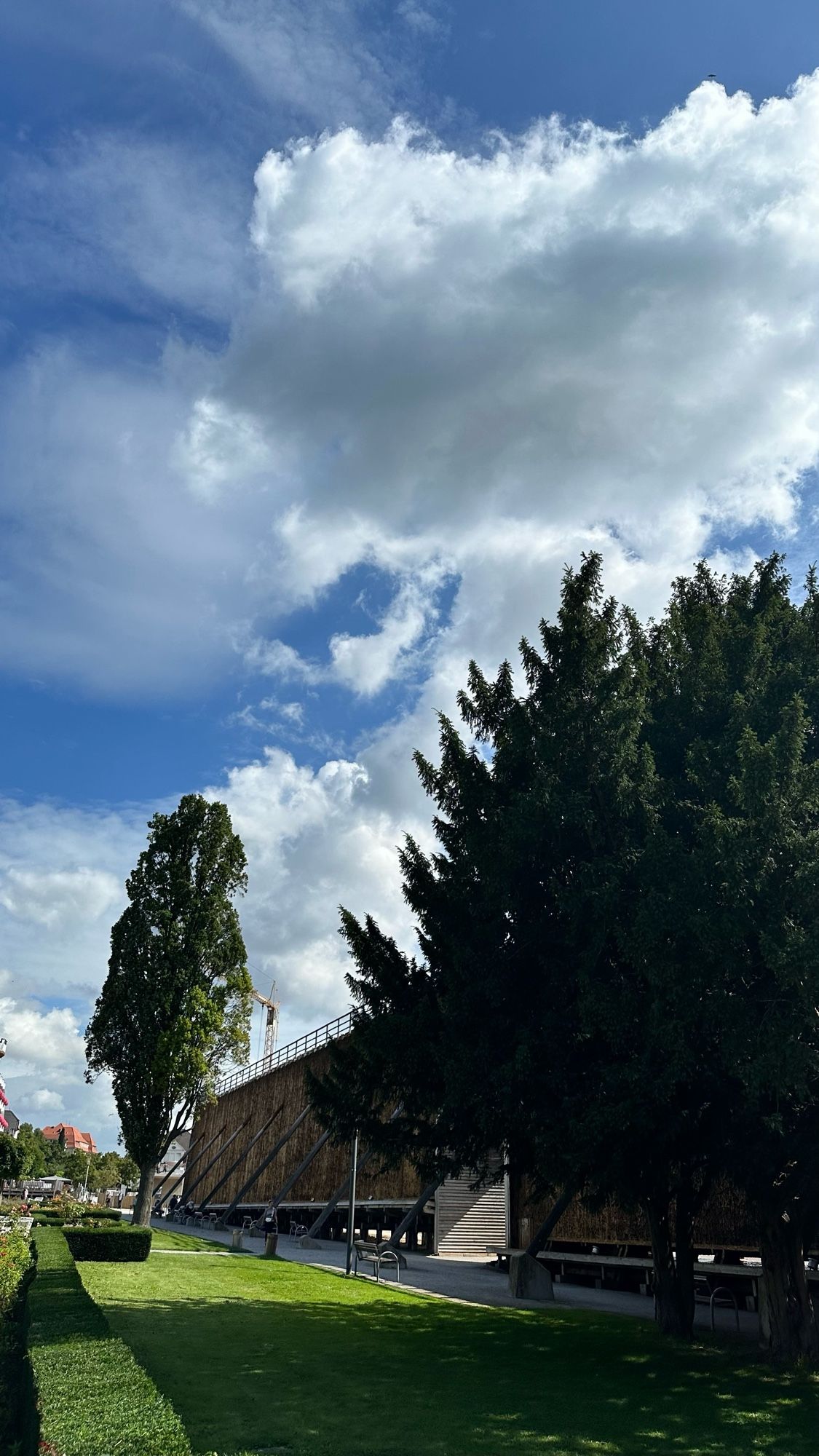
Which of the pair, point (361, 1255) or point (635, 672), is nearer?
point (635, 672)

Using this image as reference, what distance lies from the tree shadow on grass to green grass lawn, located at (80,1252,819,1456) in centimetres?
3

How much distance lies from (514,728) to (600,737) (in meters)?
1.56

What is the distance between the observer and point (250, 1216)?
45.6m

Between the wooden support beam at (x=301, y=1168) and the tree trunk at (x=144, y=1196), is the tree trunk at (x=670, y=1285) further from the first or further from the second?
the wooden support beam at (x=301, y=1168)

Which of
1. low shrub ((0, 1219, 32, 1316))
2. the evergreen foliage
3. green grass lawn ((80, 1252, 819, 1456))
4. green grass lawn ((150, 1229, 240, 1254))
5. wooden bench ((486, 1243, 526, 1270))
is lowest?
green grass lawn ((150, 1229, 240, 1254))

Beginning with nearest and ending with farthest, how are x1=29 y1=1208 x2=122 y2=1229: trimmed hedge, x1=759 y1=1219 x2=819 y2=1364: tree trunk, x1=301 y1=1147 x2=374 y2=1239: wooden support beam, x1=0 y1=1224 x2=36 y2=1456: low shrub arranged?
x1=0 y1=1224 x2=36 y2=1456: low shrub < x1=759 y1=1219 x2=819 y2=1364: tree trunk < x1=29 y1=1208 x2=122 y2=1229: trimmed hedge < x1=301 y1=1147 x2=374 y2=1239: wooden support beam

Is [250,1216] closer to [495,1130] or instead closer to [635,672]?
[495,1130]

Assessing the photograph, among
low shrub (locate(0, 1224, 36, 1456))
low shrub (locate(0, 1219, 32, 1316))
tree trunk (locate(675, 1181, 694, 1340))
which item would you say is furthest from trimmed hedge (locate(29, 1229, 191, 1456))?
tree trunk (locate(675, 1181, 694, 1340))

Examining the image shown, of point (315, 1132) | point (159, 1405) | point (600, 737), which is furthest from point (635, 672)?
point (315, 1132)

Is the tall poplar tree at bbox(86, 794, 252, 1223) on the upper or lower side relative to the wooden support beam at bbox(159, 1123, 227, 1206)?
upper

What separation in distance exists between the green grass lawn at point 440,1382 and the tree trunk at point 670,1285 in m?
0.44

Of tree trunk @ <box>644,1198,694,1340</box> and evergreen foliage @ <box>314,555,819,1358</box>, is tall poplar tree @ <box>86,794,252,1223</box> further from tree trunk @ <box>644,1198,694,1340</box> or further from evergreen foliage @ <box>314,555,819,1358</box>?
tree trunk @ <box>644,1198,694,1340</box>

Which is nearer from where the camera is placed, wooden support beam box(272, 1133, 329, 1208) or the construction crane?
wooden support beam box(272, 1133, 329, 1208)

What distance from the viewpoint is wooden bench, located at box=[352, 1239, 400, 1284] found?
23.2 metres
